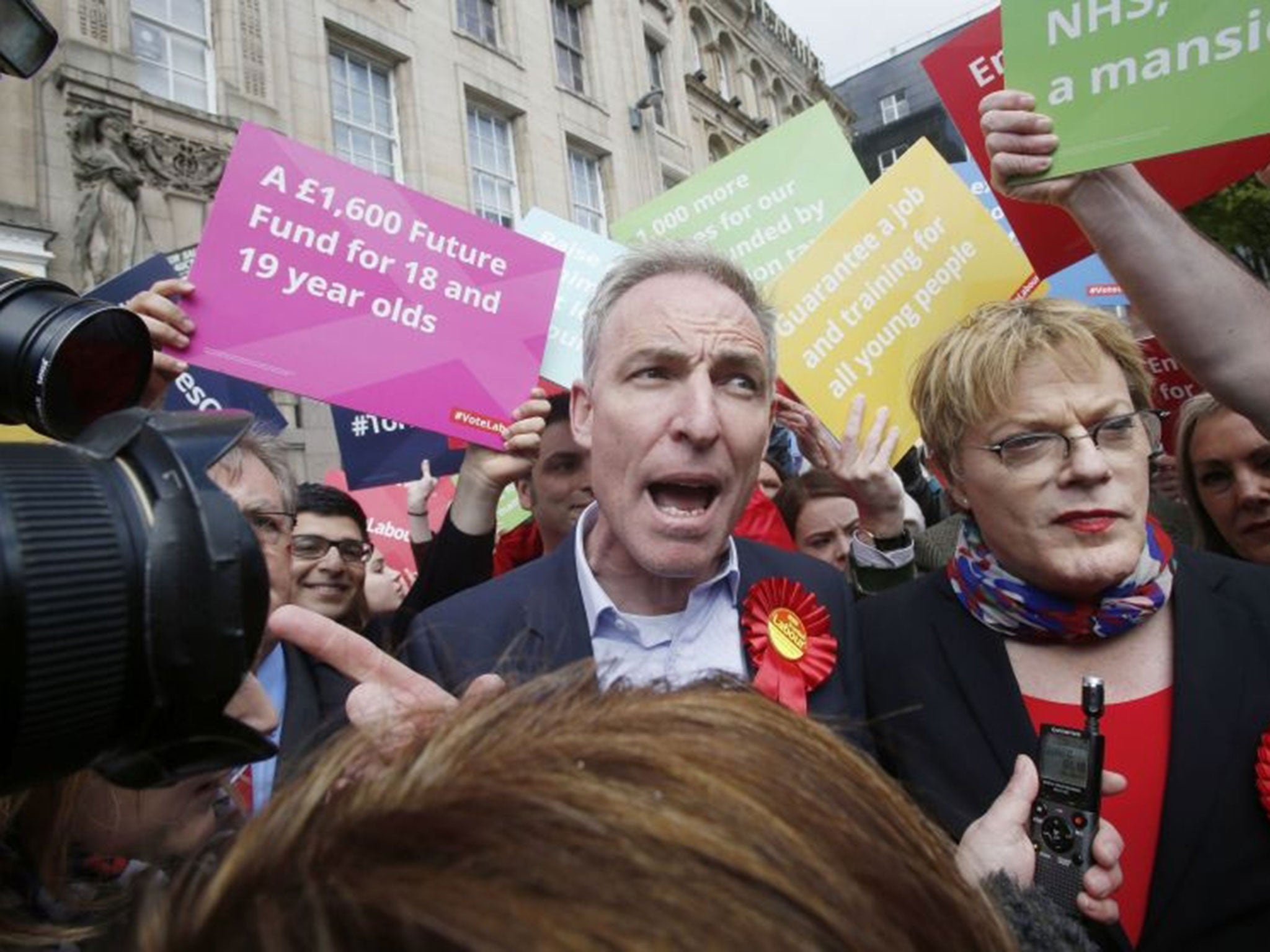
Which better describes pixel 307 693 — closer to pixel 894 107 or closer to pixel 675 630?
pixel 675 630

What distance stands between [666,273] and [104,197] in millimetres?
8196

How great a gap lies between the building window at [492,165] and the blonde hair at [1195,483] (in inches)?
440

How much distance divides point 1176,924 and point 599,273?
245cm

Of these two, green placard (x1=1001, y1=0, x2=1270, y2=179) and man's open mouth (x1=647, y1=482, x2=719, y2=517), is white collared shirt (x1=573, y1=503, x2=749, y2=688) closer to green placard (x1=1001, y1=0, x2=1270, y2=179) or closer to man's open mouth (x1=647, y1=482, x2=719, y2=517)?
man's open mouth (x1=647, y1=482, x2=719, y2=517)

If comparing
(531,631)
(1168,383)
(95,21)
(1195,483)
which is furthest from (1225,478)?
(95,21)

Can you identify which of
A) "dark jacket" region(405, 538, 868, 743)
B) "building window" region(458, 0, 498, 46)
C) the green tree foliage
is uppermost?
"building window" region(458, 0, 498, 46)

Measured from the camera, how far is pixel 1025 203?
6.70 ft

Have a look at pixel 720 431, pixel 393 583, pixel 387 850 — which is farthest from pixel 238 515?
pixel 393 583

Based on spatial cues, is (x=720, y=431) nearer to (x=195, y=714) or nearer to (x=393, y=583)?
(x=195, y=714)

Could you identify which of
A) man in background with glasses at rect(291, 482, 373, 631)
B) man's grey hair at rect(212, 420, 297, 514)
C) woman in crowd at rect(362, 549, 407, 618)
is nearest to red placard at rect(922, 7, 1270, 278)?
man's grey hair at rect(212, 420, 297, 514)

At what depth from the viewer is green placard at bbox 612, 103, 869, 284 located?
3166 mm

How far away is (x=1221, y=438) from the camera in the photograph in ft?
7.34

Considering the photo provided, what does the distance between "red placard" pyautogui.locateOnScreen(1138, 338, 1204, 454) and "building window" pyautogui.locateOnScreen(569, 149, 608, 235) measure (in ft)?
39.9

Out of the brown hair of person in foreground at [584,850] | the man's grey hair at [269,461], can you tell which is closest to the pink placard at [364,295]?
the man's grey hair at [269,461]
